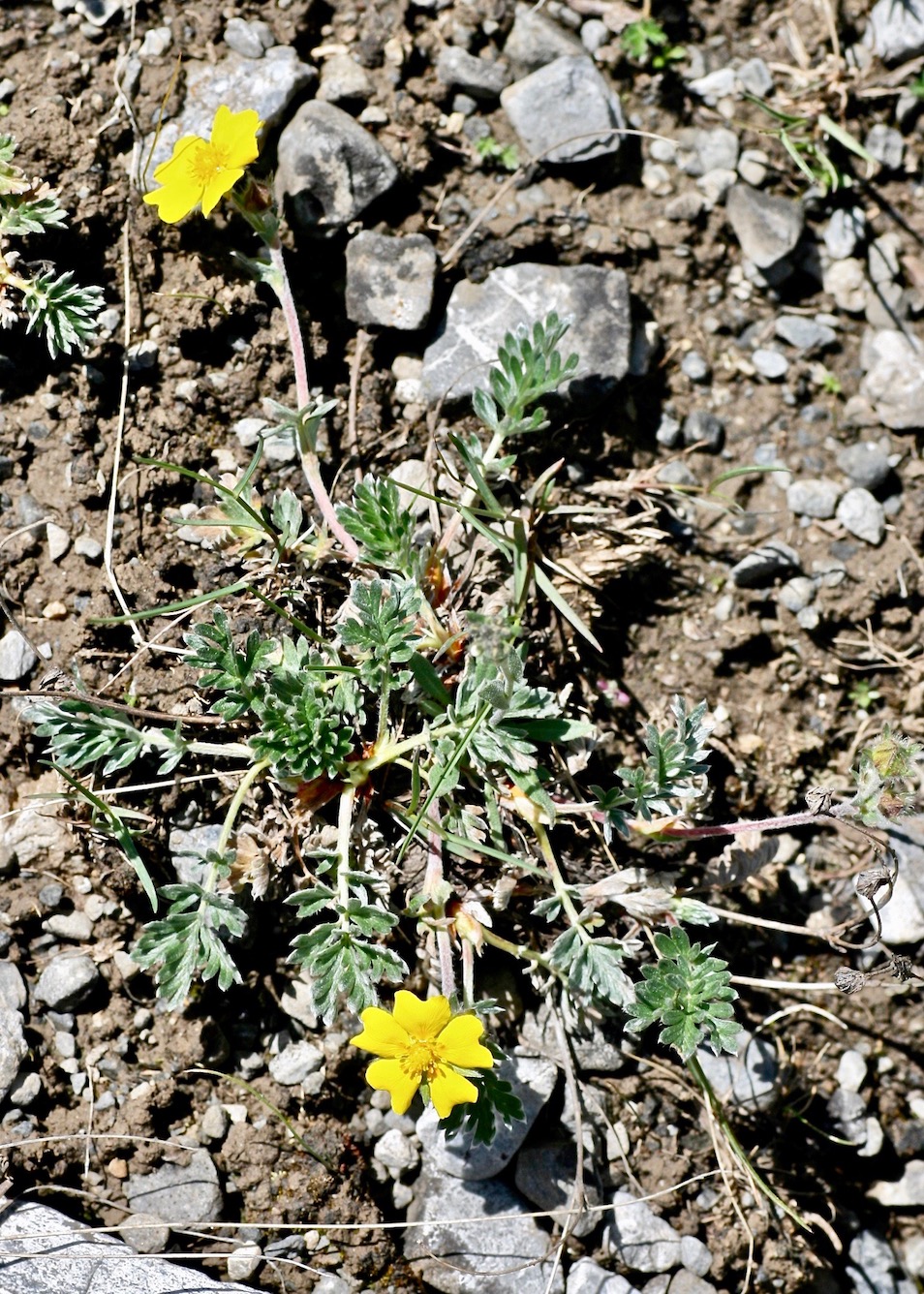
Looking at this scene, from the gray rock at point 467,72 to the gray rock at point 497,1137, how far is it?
3806mm

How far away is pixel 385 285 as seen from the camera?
14.1ft

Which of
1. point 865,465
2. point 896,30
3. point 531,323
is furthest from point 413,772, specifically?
point 896,30

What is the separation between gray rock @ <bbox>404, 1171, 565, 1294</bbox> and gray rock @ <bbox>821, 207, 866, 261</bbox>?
399 centimetres

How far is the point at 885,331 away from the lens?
15.6 feet

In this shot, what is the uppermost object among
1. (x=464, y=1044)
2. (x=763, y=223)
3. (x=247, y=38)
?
(x=247, y=38)

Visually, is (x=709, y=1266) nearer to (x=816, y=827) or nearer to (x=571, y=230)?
(x=816, y=827)

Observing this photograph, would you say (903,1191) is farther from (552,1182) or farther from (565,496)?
(565,496)

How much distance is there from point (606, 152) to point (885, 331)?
1408 millimetres

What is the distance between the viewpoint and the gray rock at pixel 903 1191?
170 inches

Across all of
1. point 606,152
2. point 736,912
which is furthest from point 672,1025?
point 606,152

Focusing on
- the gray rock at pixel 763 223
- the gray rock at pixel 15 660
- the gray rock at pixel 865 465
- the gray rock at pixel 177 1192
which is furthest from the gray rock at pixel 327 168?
the gray rock at pixel 177 1192

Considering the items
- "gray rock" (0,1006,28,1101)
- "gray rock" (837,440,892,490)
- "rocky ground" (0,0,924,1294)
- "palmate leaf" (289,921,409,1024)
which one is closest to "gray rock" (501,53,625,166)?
"rocky ground" (0,0,924,1294)

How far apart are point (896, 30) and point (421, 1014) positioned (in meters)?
4.48

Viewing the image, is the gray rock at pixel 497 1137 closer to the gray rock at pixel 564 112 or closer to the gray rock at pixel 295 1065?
the gray rock at pixel 295 1065
